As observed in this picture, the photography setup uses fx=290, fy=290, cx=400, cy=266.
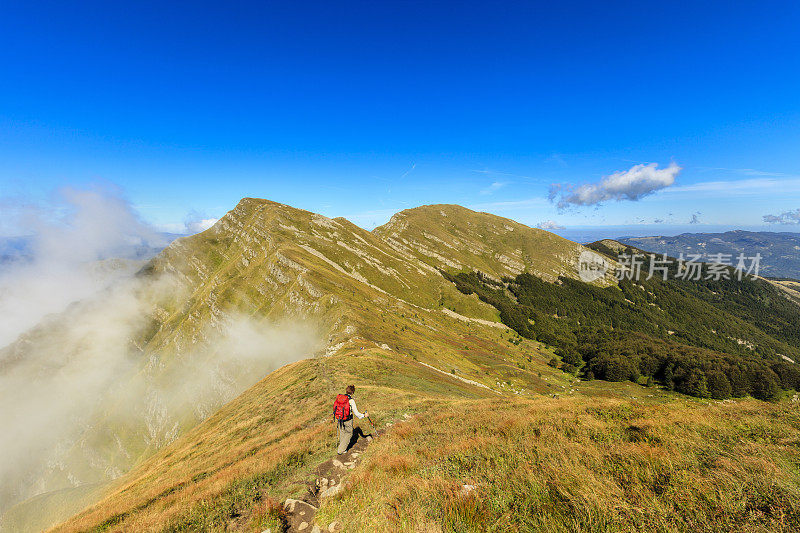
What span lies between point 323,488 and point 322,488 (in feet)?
0.25

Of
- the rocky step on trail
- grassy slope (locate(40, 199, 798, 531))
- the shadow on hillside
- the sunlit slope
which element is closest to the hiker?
the rocky step on trail

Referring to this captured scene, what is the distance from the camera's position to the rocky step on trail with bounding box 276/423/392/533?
823cm

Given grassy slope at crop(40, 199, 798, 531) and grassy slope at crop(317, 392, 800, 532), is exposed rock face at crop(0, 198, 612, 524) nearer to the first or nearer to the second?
grassy slope at crop(40, 199, 798, 531)

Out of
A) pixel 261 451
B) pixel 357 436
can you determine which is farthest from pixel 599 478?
pixel 261 451

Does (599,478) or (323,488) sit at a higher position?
(599,478)

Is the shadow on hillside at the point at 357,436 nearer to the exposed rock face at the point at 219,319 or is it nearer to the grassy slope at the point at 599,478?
the grassy slope at the point at 599,478

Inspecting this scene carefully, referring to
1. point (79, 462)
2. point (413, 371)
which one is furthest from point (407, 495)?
point (79, 462)

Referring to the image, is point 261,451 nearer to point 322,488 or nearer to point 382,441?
point 382,441

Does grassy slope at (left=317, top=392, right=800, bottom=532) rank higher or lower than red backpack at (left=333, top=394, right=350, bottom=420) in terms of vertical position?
higher

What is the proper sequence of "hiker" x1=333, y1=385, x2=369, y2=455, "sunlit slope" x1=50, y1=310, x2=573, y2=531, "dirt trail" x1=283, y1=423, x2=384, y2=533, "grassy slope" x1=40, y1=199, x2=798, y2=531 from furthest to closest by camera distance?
"hiker" x1=333, y1=385, x2=369, y2=455, "sunlit slope" x1=50, y1=310, x2=573, y2=531, "dirt trail" x1=283, y1=423, x2=384, y2=533, "grassy slope" x1=40, y1=199, x2=798, y2=531

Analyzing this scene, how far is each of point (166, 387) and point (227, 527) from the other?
112694mm

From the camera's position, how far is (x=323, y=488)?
1075 centimetres

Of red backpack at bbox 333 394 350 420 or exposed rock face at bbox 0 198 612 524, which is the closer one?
red backpack at bbox 333 394 350 420

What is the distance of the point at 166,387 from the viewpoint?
92.6m
